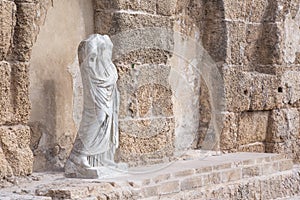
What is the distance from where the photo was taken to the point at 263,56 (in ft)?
33.0

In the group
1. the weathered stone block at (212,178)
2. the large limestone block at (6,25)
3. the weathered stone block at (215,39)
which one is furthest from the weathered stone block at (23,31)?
the weathered stone block at (215,39)

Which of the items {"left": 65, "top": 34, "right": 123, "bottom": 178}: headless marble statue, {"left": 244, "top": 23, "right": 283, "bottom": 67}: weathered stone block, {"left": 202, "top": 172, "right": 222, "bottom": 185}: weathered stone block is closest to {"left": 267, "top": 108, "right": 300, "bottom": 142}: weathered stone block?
{"left": 244, "top": 23, "right": 283, "bottom": 67}: weathered stone block

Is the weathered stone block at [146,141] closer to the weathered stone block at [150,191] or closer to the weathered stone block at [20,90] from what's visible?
the weathered stone block at [150,191]

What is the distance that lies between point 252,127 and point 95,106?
3.25 metres

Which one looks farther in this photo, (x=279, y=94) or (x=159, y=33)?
(x=279, y=94)

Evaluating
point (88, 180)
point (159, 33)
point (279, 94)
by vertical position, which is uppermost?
point (159, 33)

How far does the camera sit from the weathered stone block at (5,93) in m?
6.58

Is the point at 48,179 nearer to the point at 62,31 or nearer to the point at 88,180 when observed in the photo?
the point at 88,180

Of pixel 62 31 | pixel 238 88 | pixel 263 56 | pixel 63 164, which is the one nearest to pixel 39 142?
pixel 63 164

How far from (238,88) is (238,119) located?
350 mm

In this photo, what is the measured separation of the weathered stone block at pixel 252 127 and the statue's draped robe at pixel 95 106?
111 inches

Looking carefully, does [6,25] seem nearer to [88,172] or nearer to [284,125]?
[88,172]

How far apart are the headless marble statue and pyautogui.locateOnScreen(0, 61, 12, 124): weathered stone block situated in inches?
26.4

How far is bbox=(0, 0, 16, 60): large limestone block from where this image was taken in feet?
21.3
